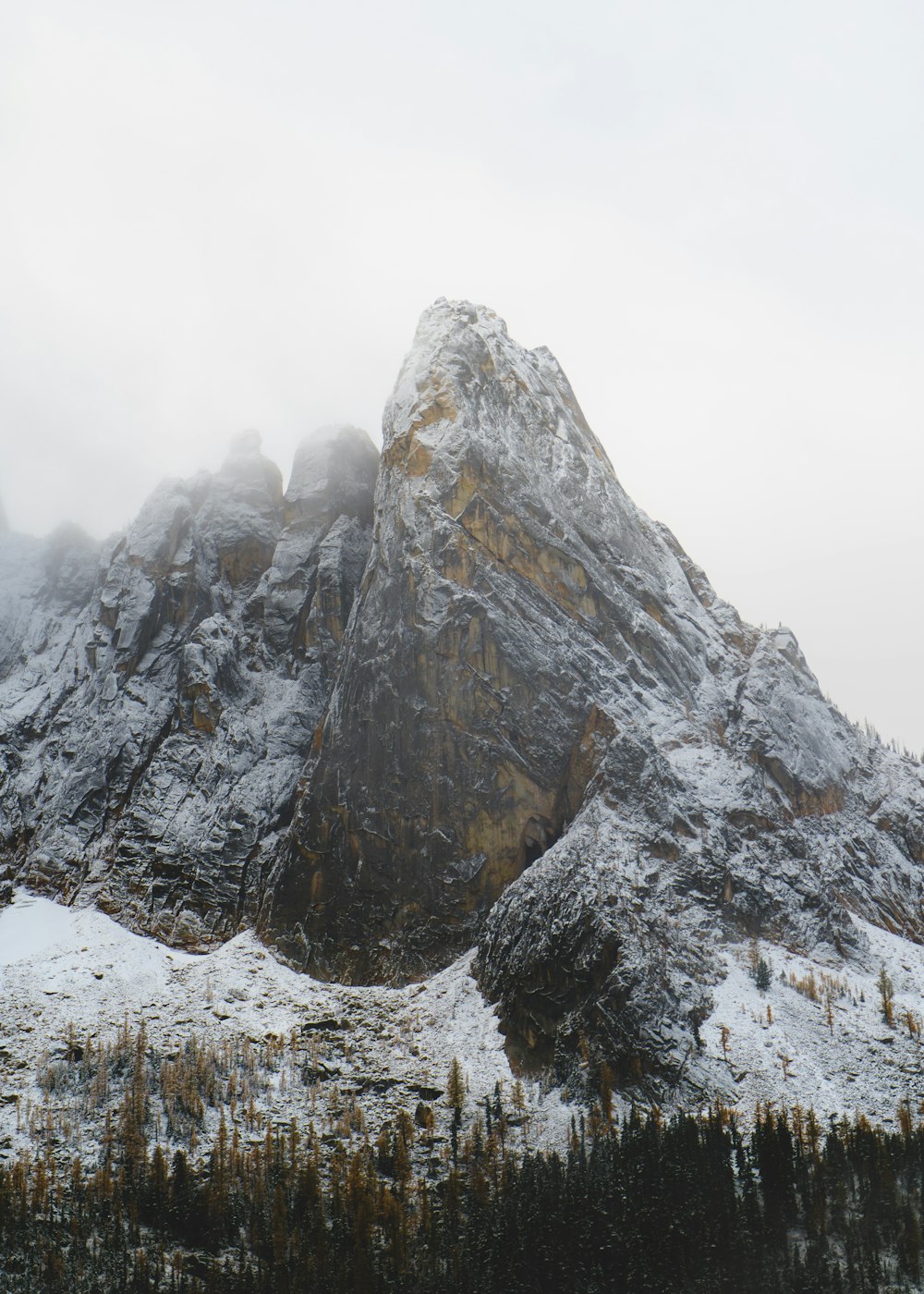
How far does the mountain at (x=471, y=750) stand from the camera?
107875 mm

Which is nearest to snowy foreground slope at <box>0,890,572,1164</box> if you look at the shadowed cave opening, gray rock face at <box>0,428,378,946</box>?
gray rock face at <box>0,428,378,946</box>

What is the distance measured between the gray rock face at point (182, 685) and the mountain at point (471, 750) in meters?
0.40

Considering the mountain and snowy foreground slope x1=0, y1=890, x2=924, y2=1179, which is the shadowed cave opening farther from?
snowy foreground slope x1=0, y1=890, x2=924, y2=1179

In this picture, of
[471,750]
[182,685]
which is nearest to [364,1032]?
[471,750]

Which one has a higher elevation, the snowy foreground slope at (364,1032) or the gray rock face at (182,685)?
the gray rock face at (182,685)

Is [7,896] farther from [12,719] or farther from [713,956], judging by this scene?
[713,956]

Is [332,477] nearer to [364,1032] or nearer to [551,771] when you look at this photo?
[551,771]

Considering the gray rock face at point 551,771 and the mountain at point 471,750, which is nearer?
the gray rock face at point 551,771

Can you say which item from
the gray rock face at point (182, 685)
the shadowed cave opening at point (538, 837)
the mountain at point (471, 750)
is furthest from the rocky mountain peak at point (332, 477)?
the shadowed cave opening at point (538, 837)

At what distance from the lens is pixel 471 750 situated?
120 metres

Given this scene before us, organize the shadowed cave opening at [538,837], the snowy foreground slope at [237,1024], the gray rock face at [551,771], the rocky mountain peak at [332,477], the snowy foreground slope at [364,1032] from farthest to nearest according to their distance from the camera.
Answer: the rocky mountain peak at [332,477]
the shadowed cave opening at [538,837]
the gray rock face at [551,771]
the snowy foreground slope at [237,1024]
the snowy foreground slope at [364,1032]

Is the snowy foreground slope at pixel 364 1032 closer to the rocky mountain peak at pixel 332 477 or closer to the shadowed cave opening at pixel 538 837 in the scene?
the shadowed cave opening at pixel 538 837

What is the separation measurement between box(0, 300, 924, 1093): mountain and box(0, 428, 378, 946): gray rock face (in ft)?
1.31

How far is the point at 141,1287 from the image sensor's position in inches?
3115
